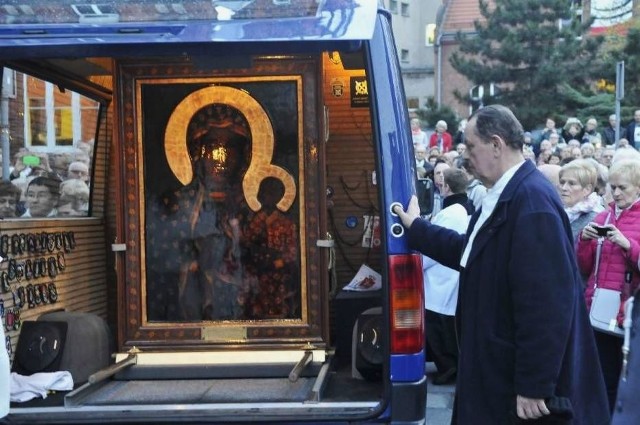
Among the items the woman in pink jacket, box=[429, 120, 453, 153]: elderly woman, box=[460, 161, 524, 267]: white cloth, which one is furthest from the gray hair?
box=[429, 120, 453, 153]: elderly woman

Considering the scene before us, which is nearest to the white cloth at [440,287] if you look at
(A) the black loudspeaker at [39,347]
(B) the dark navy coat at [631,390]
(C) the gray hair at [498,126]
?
(B) the dark navy coat at [631,390]

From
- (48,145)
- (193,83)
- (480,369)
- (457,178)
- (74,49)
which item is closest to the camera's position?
(480,369)

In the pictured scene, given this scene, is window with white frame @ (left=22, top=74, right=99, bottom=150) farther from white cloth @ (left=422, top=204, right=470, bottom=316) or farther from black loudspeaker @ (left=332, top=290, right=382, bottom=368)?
white cloth @ (left=422, top=204, right=470, bottom=316)

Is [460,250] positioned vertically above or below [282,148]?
below

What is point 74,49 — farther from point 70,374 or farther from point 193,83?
point 70,374

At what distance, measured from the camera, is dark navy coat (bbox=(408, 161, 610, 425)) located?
3.17m

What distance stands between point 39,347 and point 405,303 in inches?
85.8

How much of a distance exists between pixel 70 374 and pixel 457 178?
11.2 ft

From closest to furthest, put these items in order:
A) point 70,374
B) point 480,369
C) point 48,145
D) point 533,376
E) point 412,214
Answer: point 533,376 → point 480,369 → point 412,214 → point 70,374 → point 48,145

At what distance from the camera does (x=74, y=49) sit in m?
3.75

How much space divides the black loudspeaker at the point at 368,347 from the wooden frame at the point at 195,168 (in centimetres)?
34

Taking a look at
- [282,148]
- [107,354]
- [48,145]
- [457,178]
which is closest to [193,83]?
[282,148]

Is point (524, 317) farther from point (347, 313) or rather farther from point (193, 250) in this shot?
point (193, 250)

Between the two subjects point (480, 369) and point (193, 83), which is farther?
point (193, 83)
